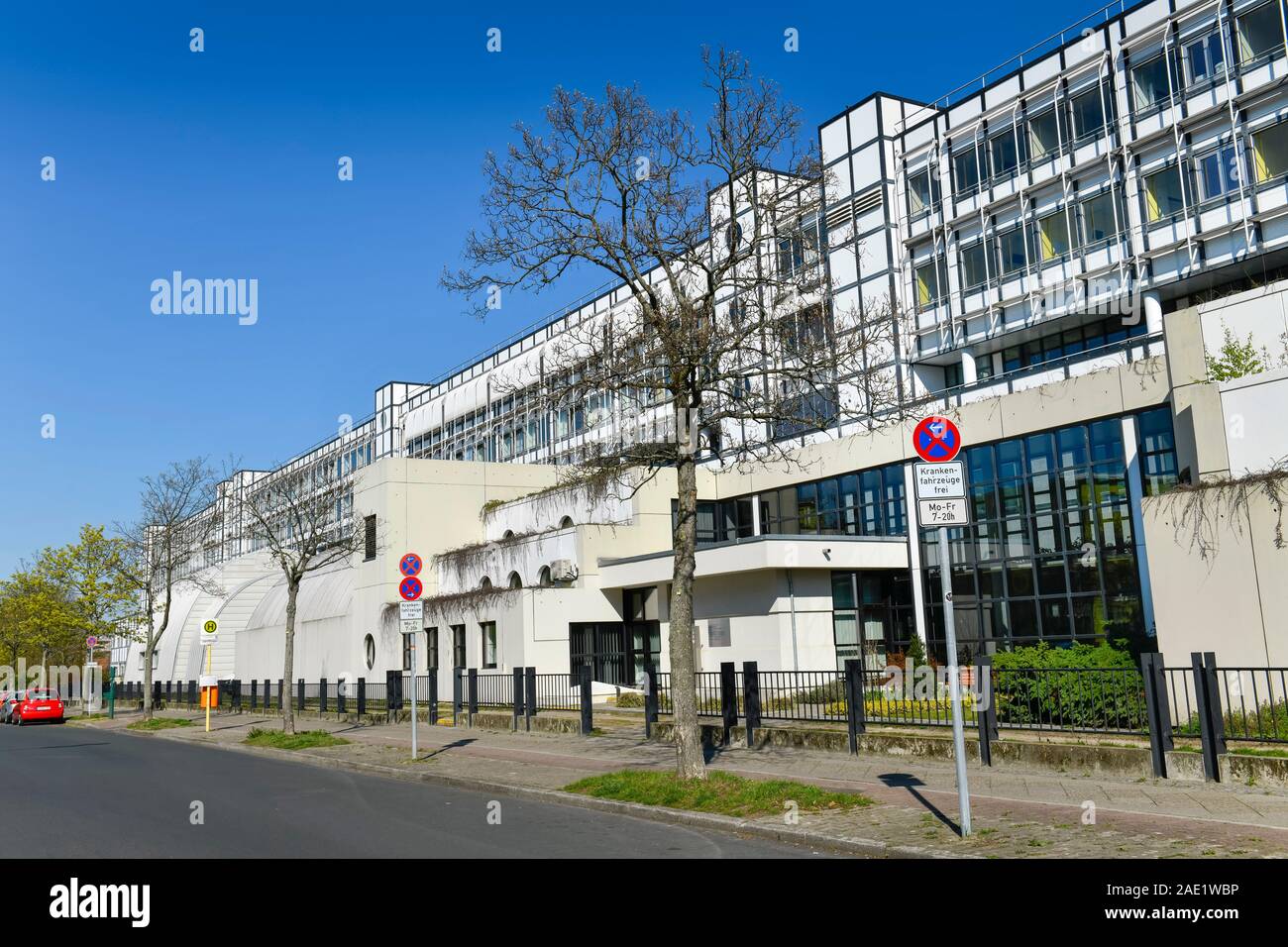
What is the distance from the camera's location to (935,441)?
361 inches

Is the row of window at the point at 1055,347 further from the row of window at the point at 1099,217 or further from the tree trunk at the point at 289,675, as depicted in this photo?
the tree trunk at the point at 289,675

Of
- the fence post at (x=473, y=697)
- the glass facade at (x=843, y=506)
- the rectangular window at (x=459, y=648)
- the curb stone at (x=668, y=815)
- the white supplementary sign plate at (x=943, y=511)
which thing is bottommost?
the curb stone at (x=668, y=815)

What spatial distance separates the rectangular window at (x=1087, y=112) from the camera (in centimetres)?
3059

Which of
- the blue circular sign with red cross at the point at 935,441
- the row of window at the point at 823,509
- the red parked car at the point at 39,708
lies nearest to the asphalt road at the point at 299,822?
the blue circular sign with red cross at the point at 935,441

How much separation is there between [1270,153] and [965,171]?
980 centimetres

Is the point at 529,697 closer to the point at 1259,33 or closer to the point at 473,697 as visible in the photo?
the point at 473,697

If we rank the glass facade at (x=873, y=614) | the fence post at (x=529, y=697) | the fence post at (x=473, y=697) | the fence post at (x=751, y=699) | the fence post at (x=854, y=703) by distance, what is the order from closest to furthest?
1. the fence post at (x=854, y=703)
2. the fence post at (x=751, y=699)
3. the fence post at (x=529, y=697)
4. the fence post at (x=473, y=697)
5. the glass facade at (x=873, y=614)

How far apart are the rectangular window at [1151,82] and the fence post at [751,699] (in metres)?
22.2

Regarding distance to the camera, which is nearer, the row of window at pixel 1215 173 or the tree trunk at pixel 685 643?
the tree trunk at pixel 685 643

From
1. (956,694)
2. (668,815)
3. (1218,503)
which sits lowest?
(668,815)

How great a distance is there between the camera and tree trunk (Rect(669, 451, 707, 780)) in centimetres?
1281

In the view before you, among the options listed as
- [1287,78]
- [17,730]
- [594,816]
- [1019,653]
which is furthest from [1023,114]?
[17,730]

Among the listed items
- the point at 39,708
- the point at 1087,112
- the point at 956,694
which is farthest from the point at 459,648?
the point at 956,694
